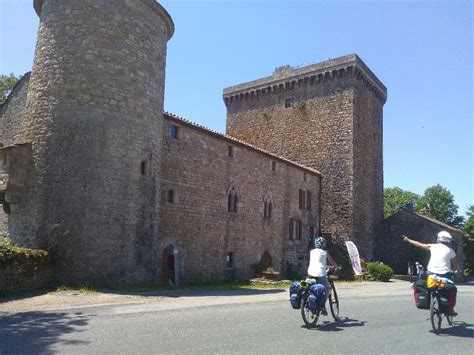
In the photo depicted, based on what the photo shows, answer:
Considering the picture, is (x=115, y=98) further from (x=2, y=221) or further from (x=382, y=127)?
(x=382, y=127)

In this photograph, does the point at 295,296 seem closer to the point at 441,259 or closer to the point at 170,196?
the point at 441,259

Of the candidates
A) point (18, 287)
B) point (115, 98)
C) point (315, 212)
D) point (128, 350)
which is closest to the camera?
point (128, 350)

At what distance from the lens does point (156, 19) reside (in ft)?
52.8

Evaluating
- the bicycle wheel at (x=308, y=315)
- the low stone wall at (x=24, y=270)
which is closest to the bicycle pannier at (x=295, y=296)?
the bicycle wheel at (x=308, y=315)

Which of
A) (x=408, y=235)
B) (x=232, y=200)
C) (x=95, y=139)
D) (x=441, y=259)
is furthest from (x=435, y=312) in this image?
(x=408, y=235)

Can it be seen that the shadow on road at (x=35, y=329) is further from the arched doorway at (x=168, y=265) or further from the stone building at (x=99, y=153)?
the arched doorway at (x=168, y=265)

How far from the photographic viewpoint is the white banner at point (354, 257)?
25.9m

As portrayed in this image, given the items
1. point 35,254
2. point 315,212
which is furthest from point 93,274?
point 315,212

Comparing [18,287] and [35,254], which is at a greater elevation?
[35,254]

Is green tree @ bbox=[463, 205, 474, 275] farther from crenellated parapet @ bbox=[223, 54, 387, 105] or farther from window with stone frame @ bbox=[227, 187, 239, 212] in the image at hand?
window with stone frame @ bbox=[227, 187, 239, 212]

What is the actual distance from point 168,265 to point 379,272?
43.8 feet

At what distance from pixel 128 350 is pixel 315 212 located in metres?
23.9

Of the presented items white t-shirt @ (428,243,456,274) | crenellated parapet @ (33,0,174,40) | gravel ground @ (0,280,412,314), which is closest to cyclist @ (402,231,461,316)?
white t-shirt @ (428,243,456,274)

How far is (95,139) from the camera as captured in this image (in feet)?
44.7
